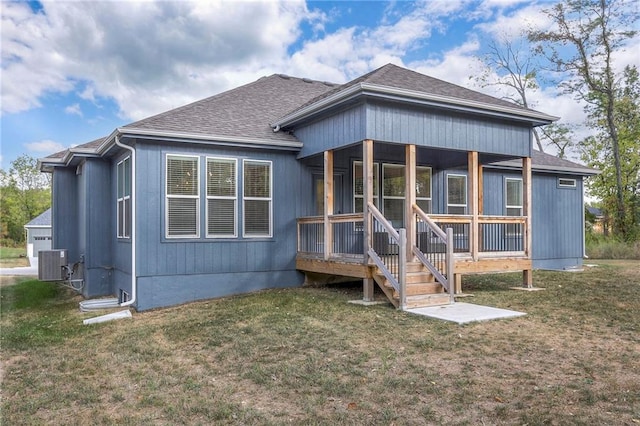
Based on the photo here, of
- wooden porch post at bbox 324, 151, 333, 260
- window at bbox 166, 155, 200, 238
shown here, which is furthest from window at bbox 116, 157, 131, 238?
wooden porch post at bbox 324, 151, 333, 260

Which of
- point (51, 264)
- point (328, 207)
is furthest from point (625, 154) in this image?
point (51, 264)

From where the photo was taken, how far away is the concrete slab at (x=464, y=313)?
6.73m

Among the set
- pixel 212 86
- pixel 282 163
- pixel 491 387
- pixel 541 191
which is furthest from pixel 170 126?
pixel 212 86

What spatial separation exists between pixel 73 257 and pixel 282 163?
22.6 feet

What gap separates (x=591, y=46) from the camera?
2261 centimetres

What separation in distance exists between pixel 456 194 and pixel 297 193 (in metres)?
4.88

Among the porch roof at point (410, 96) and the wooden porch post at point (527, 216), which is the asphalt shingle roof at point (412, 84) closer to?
the porch roof at point (410, 96)

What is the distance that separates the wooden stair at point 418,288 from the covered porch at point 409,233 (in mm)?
16

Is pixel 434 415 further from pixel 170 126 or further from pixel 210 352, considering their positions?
pixel 170 126

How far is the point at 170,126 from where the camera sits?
8.93m

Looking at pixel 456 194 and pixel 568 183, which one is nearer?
pixel 456 194

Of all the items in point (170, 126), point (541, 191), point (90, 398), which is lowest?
point (90, 398)

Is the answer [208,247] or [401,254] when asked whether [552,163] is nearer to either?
[401,254]

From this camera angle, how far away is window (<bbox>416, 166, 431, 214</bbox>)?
472 inches
